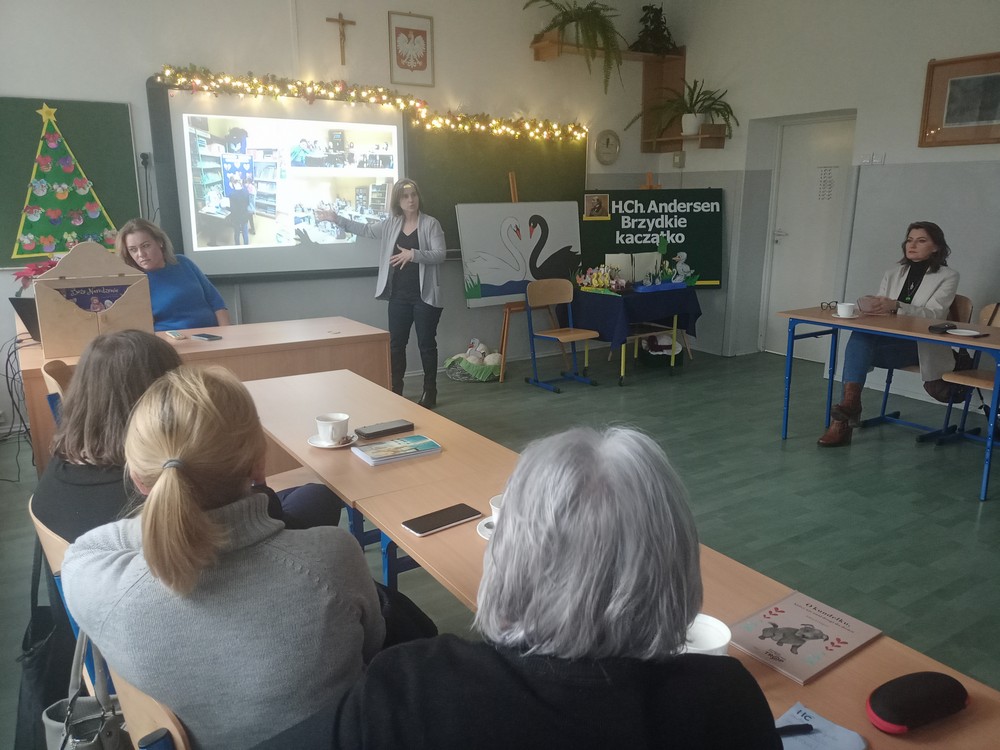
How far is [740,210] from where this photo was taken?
20.8 feet

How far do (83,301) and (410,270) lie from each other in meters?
2.21

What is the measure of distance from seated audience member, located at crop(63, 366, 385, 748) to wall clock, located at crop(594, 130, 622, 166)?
5.90m

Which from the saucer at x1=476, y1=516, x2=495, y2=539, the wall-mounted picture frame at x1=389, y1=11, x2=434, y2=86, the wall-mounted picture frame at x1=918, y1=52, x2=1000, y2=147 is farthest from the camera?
the wall-mounted picture frame at x1=389, y1=11, x2=434, y2=86

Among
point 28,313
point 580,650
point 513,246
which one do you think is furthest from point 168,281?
point 580,650

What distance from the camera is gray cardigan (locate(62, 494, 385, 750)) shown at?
0.98 meters

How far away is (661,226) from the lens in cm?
641

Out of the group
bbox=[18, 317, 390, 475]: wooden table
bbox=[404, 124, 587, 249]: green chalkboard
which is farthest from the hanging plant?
bbox=[18, 317, 390, 475]: wooden table

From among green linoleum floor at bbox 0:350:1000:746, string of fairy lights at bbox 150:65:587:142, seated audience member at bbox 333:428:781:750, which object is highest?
string of fairy lights at bbox 150:65:587:142

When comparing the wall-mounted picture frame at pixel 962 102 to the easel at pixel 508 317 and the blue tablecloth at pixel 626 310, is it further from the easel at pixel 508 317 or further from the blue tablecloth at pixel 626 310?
the easel at pixel 508 317

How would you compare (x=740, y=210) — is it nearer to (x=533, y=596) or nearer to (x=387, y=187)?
(x=387, y=187)

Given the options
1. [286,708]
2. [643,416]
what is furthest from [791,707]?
[643,416]

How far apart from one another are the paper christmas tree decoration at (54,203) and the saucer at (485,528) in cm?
380

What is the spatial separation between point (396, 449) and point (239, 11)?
3.96 m

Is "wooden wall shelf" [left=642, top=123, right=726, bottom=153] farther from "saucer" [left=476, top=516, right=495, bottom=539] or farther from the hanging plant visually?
"saucer" [left=476, top=516, right=495, bottom=539]
